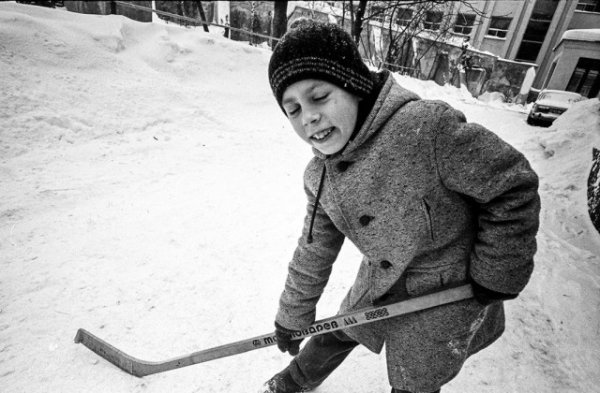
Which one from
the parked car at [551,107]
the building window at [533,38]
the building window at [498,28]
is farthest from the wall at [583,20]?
the building window at [498,28]

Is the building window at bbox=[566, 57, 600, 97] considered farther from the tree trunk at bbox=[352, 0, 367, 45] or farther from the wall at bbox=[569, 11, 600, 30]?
the tree trunk at bbox=[352, 0, 367, 45]

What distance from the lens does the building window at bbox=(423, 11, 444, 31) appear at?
51.7ft

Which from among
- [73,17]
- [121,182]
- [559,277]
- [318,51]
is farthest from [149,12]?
[559,277]

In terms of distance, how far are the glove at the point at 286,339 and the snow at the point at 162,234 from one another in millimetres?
450

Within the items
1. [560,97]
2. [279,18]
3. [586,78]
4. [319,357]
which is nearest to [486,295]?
[319,357]

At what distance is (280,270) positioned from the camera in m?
2.59

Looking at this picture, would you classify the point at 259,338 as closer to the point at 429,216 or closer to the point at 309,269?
the point at 309,269

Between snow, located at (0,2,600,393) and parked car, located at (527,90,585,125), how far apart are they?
6048mm

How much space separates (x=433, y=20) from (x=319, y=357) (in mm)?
20586

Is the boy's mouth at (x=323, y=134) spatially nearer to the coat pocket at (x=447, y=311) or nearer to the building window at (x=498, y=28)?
the coat pocket at (x=447, y=311)

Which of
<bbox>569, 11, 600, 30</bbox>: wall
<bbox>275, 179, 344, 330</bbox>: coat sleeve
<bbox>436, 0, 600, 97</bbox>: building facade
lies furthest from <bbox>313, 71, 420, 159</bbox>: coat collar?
<bbox>569, 11, 600, 30</bbox>: wall

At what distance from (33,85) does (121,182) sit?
2111 mm

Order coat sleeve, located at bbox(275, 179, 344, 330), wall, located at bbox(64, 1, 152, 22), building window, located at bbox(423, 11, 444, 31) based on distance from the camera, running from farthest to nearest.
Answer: building window, located at bbox(423, 11, 444, 31) < wall, located at bbox(64, 1, 152, 22) < coat sleeve, located at bbox(275, 179, 344, 330)

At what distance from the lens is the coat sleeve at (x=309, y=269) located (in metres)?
1.35
